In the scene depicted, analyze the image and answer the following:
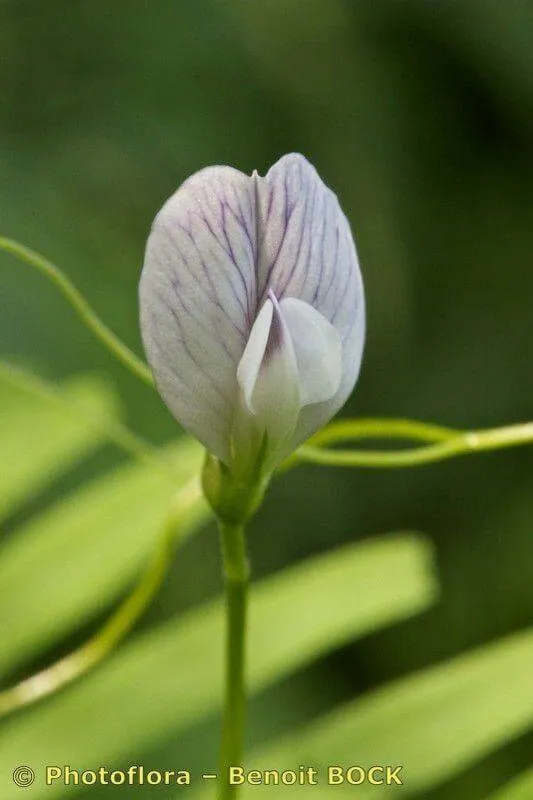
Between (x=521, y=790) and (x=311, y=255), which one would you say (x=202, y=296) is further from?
(x=521, y=790)

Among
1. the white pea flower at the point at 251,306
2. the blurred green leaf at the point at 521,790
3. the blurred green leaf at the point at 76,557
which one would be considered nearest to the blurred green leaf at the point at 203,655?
the blurred green leaf at the point at 76,557

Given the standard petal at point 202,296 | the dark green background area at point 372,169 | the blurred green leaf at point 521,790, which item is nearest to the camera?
the standard petal at point 202,296

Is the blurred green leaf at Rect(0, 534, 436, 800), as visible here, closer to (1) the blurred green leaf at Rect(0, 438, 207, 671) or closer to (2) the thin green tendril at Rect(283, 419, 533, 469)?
(1) the blurred green leaf at Rect(0, 438, 207, 671)

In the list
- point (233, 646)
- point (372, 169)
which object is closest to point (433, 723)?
point (233, 646)

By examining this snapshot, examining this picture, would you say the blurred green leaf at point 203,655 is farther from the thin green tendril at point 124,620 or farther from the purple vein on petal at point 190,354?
the purple vein on petal at point 190,354

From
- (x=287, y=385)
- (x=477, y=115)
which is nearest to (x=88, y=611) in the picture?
(x=287, y=385)
